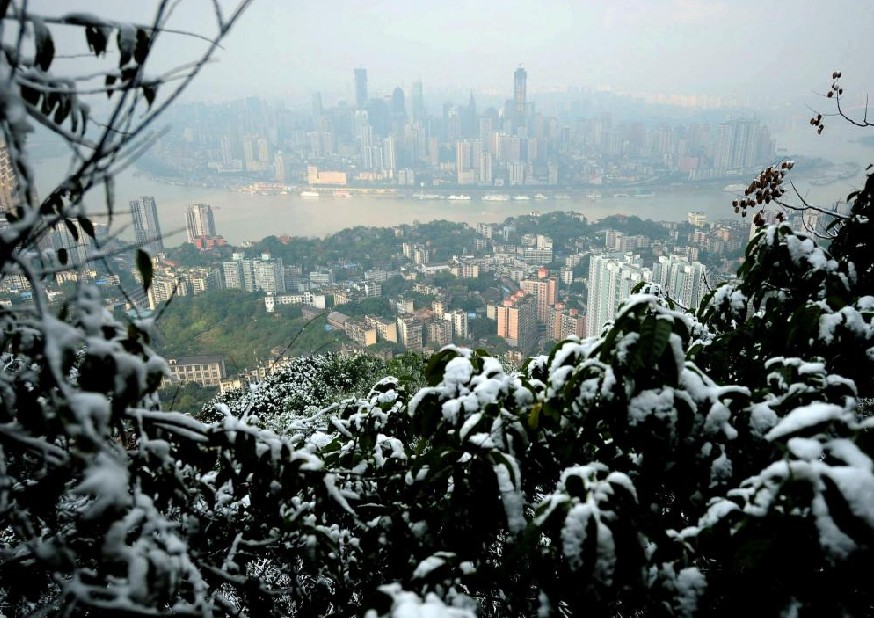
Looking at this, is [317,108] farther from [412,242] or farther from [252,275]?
[252,275]

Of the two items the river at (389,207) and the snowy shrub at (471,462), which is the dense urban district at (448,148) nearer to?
the river at (389,207)

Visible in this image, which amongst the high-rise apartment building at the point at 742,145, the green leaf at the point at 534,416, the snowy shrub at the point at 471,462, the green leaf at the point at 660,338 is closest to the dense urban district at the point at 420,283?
the high-rise apartment building at the point at 742,145

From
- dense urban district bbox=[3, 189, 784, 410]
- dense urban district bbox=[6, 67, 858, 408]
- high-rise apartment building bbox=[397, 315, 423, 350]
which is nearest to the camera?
dense urban district bbox=[6, 67, 858, 408]

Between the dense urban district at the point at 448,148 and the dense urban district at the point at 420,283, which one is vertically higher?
the dense urban district at the point at 448,148

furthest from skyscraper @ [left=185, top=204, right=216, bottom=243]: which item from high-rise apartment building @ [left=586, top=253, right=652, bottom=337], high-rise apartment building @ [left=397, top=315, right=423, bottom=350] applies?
high-rise apartment building @ [left=586, top=253, right=652, bottom=337]

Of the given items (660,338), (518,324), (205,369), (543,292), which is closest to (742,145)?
(543,292)

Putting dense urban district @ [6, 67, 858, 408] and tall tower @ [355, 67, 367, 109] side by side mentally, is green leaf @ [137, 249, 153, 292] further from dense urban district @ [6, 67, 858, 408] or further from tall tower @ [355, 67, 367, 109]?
tall tower @ [355, 67, 367, 109]
